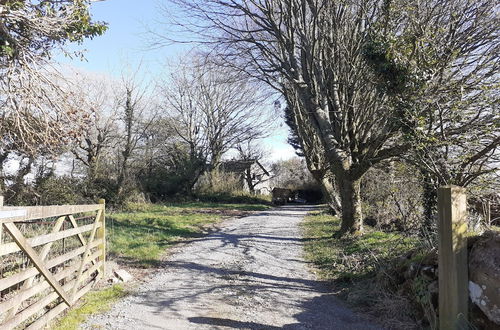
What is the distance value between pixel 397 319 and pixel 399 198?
7.24m

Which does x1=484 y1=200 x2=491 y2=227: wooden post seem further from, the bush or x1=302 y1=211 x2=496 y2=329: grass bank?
the bush

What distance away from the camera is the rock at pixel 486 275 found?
3.88 meters

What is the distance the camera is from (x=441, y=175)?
21.2ft

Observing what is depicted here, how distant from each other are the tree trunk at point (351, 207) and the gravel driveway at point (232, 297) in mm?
2098

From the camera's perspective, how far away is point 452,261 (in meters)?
4.13

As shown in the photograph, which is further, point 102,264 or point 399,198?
point 399,198

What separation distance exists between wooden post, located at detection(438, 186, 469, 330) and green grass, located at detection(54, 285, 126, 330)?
4.44 m

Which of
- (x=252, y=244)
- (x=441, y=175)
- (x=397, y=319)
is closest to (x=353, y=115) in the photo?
(x=252, y=244)

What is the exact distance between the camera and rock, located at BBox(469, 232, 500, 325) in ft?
12.7

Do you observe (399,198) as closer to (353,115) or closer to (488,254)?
(353,115)

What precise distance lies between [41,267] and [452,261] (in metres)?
4.69

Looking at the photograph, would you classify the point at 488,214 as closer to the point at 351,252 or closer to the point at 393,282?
the point at 393,282

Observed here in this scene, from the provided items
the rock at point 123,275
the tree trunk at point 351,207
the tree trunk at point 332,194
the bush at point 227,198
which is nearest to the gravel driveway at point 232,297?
the rock at point 123,275

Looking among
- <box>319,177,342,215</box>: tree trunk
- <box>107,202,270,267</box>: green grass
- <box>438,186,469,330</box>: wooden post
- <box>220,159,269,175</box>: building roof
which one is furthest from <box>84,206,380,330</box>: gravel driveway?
<box>220,159,269,175</box>: building roof
